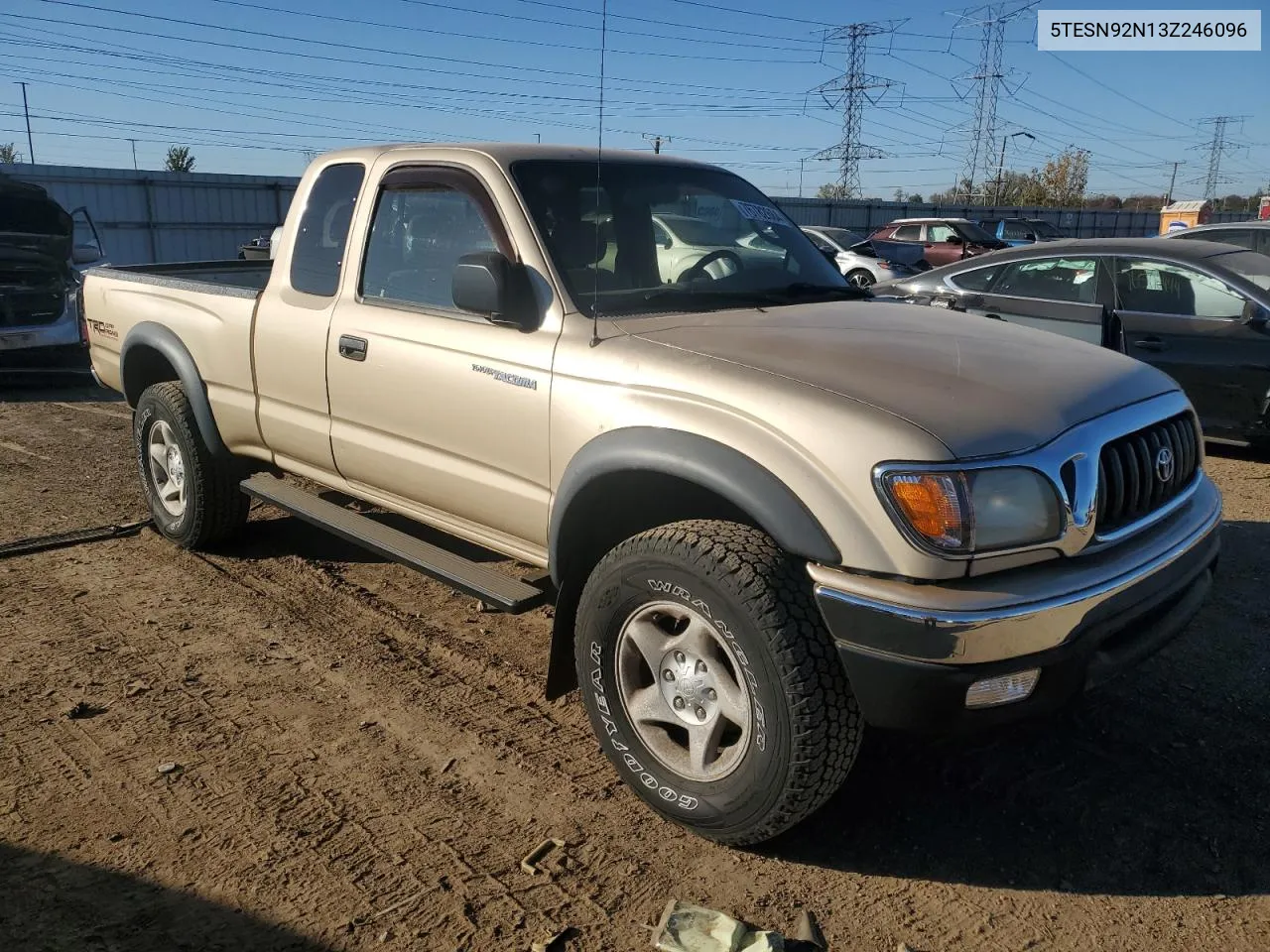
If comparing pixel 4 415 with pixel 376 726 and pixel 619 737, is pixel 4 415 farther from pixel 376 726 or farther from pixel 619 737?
pixel 619 737

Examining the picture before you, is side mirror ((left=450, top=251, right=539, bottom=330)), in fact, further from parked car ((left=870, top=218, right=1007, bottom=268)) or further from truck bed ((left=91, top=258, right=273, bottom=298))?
parked car ((left=870, top=218, right=1007, bottom=268))

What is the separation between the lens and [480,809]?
119 inches

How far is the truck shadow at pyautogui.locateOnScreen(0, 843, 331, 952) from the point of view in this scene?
246 cm

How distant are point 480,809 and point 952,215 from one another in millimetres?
37962

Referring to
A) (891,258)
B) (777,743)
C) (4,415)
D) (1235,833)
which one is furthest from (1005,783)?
(891,258)

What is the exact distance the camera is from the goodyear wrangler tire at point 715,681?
2.56 meters

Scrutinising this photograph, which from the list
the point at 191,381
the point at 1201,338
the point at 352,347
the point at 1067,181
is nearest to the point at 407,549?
the point at 352,347

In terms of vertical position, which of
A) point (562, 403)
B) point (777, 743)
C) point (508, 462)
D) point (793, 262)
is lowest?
point (777, 743)

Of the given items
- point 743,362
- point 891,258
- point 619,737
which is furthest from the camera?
point 891,258

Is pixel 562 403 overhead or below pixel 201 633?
overhead

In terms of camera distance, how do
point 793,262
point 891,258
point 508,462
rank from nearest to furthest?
point 508,462 < point 793,262 < point 891,258

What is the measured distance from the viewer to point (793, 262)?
409 centimetres

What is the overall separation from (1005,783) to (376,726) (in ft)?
6.79

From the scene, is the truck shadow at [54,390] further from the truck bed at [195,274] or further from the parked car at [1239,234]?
the parked car at [1239,234]
